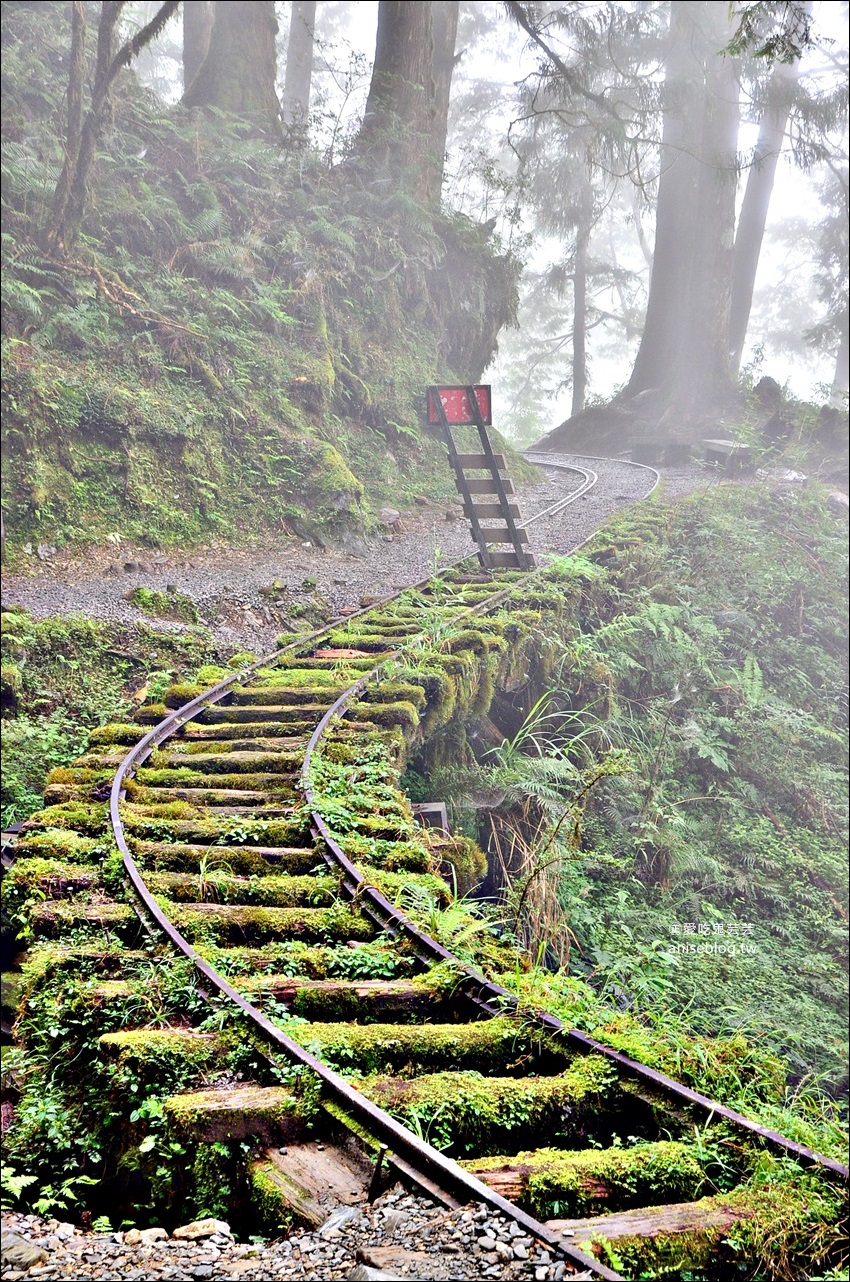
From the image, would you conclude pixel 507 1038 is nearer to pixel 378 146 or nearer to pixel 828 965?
pixel 828 965

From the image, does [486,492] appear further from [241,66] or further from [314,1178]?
[241,66]

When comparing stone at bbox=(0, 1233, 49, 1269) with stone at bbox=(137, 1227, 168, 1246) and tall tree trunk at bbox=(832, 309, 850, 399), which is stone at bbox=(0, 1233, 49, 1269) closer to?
stone at bbox=(137, 1227, 168, 1246)

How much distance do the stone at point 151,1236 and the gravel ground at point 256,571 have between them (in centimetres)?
627

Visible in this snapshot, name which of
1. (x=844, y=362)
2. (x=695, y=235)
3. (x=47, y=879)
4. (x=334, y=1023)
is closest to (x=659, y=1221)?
(x=334, y=1023)

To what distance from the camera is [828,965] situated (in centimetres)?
785

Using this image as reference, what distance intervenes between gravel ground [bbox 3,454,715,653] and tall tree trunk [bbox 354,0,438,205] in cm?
747

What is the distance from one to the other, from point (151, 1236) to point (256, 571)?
852 cm

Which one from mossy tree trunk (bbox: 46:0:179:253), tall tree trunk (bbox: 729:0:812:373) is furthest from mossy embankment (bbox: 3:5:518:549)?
tall tree trunk (bbox: 729:0:812:373)

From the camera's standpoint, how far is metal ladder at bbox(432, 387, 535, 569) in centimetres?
1052

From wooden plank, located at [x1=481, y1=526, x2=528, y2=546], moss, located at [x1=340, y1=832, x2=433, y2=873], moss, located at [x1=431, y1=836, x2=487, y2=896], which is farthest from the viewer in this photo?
wooden plank, located at [x1=481, y1=526, x2=528, y2=546]

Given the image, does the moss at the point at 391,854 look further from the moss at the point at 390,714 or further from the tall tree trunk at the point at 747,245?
the tall tree trunk at the point at 747,245

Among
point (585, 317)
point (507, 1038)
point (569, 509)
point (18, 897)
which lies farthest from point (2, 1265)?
point (585, 317)

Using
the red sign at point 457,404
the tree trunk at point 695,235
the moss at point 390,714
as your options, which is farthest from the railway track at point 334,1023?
the tree trunk at point 695,235

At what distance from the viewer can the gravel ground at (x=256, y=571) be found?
876 centimetres
